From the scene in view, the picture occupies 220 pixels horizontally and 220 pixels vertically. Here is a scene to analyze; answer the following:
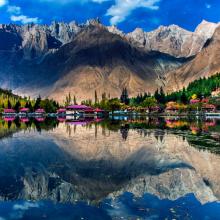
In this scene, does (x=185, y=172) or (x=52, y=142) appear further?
(x=52, y=142)

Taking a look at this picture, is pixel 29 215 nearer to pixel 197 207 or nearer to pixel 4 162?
pixel 197 207

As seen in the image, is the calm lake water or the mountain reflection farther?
the mountain reflection

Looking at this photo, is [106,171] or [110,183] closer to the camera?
[110,183]

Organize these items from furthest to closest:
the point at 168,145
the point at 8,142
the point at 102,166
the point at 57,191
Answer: the point at 8,142
the point at 168,145
the point at 102,166
the point at 57,191

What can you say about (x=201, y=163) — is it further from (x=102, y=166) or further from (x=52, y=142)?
(x=52, y=142)

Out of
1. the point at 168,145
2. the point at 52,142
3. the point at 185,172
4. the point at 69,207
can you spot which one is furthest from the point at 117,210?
the point at 52,142

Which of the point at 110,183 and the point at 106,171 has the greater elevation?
the point at 106,171

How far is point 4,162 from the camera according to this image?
37.3 metres

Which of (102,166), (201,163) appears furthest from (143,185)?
(201,163)

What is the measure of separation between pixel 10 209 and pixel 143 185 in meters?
9.79

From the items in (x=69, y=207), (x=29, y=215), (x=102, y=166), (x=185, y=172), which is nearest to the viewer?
(x=29, y=215)

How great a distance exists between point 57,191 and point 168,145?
27.1 m

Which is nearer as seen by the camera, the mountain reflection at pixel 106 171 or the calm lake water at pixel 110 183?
the calm lake water at pixel 110 183

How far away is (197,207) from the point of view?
75.7 ft
